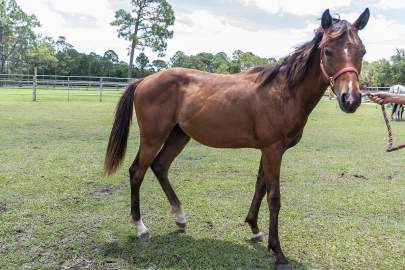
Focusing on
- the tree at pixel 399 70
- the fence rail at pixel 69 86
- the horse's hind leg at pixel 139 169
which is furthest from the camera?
the tree at pixel 399 70

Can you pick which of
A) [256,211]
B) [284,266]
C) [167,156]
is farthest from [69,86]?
[284,266]

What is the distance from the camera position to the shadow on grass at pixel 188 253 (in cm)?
323

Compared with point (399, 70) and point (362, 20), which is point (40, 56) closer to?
point (399, 70)

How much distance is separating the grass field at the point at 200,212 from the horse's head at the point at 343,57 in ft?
4.89

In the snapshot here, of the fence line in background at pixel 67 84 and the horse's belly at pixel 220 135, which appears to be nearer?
the horse's belly at pixel 220 135

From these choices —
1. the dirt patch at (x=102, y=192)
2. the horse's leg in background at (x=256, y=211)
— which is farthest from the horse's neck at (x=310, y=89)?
the dirt patch at (x=102, y=192)

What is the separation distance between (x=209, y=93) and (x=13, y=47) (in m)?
62.6

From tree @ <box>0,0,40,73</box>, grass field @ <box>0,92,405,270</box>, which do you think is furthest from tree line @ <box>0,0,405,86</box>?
grass field @ <box>0,92,405,270</box>

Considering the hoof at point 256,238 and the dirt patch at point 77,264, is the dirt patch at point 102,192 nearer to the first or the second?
the dirt patch at point 77,264

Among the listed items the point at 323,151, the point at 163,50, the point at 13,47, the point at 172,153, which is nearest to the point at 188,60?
the point at 163,50

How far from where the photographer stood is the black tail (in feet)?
13.8

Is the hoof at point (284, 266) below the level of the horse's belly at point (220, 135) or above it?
below

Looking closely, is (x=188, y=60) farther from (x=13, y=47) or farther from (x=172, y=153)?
(x=172, y=153)

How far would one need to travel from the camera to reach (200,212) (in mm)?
4438
